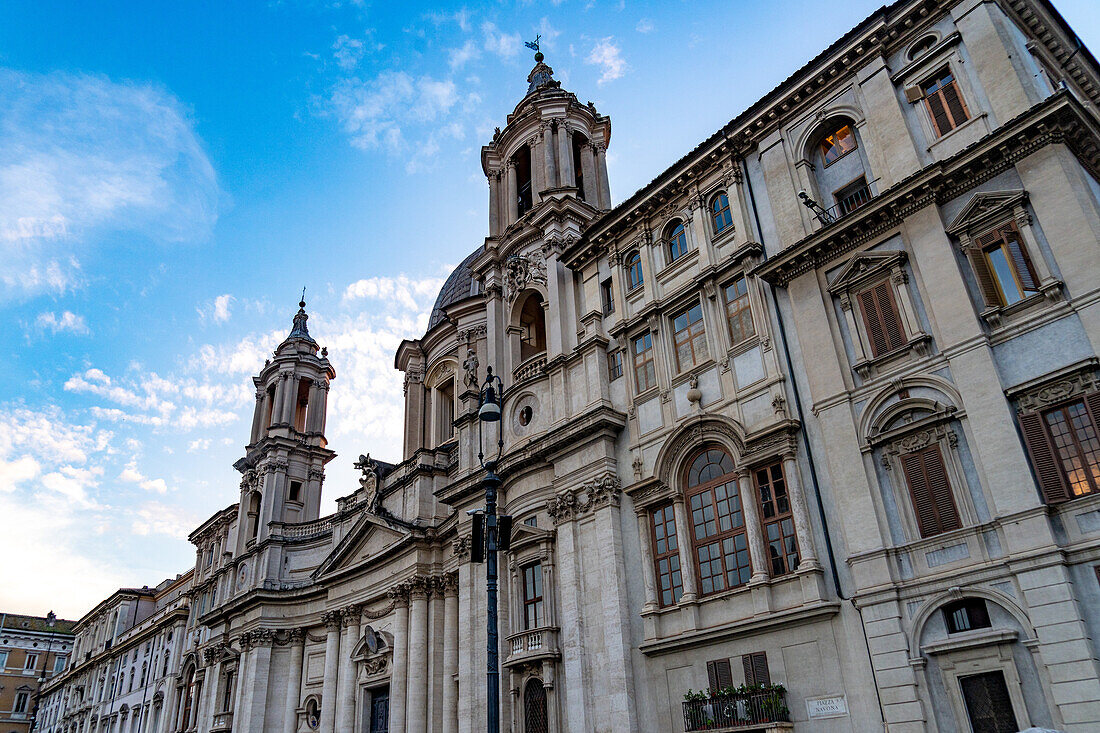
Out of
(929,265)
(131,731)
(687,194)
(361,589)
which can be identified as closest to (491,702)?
(929,265)

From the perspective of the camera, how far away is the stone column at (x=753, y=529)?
20719 mm

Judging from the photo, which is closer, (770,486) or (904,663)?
(904,663)

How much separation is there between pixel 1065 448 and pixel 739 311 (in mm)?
9701

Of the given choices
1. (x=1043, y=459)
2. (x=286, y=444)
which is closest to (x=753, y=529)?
(x=1043, y=459)

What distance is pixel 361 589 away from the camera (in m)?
41.0

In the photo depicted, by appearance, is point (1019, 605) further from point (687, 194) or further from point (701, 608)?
point (687, 194)

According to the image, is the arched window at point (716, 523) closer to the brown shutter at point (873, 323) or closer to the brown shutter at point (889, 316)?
the brown shutter at point (873, 323)

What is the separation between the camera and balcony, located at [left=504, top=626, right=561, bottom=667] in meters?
25.4

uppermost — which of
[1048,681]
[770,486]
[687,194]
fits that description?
[687,194]

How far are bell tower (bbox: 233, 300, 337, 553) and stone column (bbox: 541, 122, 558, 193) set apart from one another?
27.7 metres

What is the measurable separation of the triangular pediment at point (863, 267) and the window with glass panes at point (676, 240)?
660 centimetres

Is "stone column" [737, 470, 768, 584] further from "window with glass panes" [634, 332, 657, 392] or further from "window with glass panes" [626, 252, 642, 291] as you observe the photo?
"window with glass panes" [626, 252, 642, 291]

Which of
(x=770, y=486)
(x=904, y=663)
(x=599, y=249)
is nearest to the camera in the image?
(x=904, y=663)

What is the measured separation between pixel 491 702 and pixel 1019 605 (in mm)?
10416
